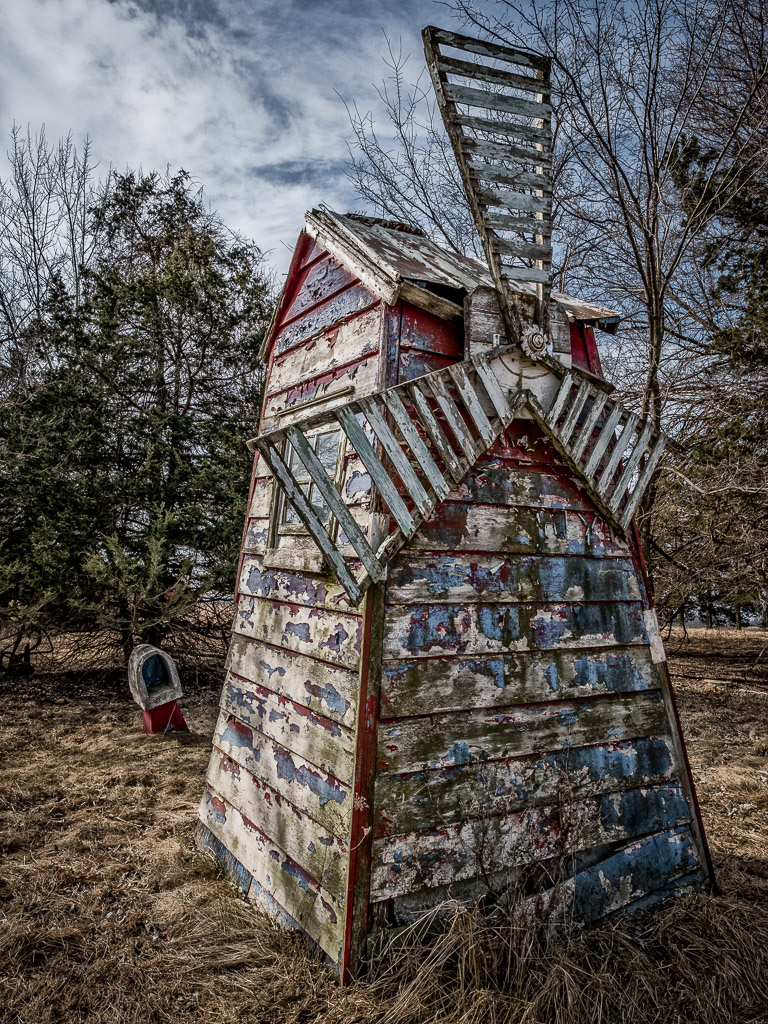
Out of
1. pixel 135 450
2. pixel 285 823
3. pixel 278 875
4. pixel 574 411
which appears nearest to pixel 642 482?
pixel 574 411

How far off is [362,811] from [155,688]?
5.50m

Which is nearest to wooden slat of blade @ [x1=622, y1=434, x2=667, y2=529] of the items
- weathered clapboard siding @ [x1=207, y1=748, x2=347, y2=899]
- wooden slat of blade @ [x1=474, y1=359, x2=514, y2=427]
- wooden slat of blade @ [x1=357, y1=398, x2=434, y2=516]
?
wooden slat of blade @ [x1=474, y1=359, x2=514, y2=427]

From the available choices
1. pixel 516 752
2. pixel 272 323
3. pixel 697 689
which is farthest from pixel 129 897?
pixel 697 689

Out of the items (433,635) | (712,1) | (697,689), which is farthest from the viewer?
(697,689)

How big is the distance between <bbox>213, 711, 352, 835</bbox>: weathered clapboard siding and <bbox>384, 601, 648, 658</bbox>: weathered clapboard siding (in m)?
0.77

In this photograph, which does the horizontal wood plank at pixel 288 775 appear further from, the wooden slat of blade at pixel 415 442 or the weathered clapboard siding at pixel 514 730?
the wooden slat of blade at pixel 415 442

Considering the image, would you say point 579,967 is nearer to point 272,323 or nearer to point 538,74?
point 272,323

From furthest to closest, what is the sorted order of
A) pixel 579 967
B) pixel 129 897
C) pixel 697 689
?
pixel 697 689 < pixel 129 897 < pixel 579 967

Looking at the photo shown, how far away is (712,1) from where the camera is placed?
6547mm

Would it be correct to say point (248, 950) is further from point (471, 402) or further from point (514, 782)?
point (471, 402)

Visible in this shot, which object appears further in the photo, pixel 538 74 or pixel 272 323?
pixel 272 323

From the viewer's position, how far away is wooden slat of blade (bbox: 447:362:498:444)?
10.4ft

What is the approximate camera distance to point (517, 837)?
3094mm

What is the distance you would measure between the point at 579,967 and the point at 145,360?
10106 millimetres
